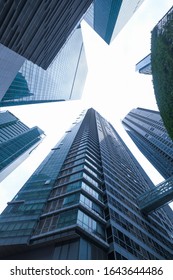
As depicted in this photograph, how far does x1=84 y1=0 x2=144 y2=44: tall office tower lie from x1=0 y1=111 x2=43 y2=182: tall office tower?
249ft

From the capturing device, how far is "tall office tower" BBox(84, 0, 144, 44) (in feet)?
276

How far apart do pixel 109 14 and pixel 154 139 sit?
7060cm

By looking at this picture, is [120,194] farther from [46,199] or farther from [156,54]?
[156,54]

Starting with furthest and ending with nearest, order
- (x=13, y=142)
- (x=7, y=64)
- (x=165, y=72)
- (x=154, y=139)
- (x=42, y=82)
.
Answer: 1. (x=154, y=139)
2. (x=13, y=142)
3. (x=42, y=82)
4. (x=7, y=64)
5. (x=165, y=72)

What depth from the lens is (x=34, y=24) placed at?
3584 centimetres

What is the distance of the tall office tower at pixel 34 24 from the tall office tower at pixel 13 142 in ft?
202

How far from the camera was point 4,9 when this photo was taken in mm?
27703

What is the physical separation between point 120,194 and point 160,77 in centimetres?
2661

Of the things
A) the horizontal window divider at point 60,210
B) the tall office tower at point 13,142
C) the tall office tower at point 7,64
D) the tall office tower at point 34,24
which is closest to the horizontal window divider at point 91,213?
the horizontal window divider at point 60,210

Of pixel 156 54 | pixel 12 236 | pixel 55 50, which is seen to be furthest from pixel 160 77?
pixel 55 50

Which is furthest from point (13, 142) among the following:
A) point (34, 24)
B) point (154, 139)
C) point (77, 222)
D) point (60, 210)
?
point (77, 222)

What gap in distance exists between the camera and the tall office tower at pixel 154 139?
11116cm

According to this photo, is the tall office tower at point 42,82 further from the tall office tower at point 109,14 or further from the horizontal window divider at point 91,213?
the horizontal window divider at point 91,213

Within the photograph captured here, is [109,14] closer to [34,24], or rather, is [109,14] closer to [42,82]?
[42,82]
